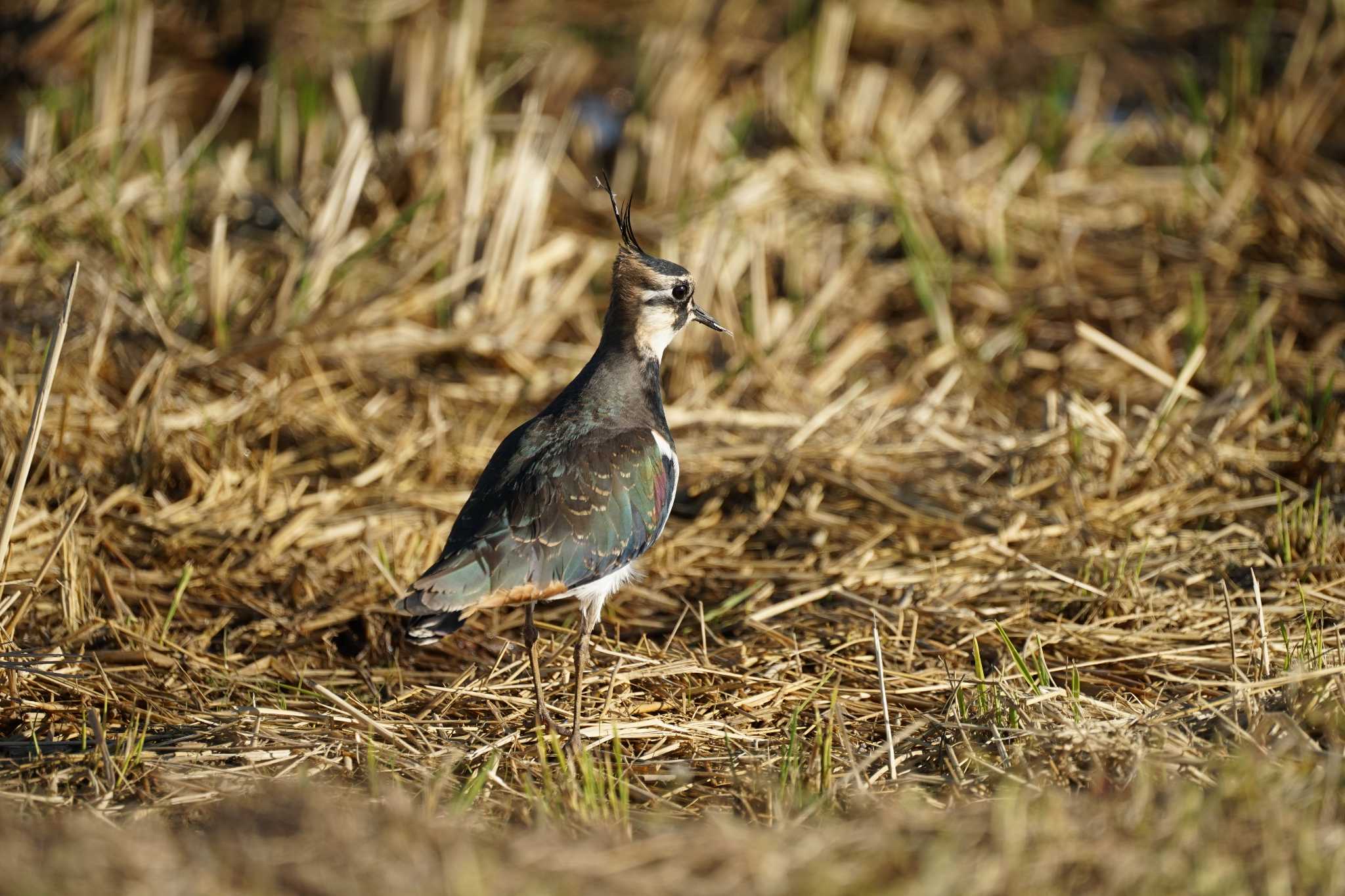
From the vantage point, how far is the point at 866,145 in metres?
8.02

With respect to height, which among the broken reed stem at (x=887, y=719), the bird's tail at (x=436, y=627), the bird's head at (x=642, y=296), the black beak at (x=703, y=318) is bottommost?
the broken reed stem at (x=887, y=719)

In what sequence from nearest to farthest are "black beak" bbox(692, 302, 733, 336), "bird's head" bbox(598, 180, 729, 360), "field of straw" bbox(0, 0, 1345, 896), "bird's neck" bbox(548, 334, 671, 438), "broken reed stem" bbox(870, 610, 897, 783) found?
1. "field of straw" bbox(0, 0, 1345, 896)
2. "broken reed stem" bbox(870, 610, 897, 783)
3. "bird's neck" bbox(548, 334, 671, 438)
4. "bird's head" bbox(598, 180, 729, 360)
5. "black beak" bbox(692, 302, 733, 336)

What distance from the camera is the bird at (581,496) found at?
3975mm

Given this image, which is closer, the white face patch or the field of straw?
the field of straw

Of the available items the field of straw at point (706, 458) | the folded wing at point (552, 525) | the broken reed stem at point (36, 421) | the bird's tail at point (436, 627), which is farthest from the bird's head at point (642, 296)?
the broken reed stem at point (36, 421)

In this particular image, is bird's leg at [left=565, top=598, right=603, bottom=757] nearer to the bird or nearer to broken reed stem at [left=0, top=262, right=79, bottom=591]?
the bird

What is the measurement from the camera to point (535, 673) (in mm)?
4059

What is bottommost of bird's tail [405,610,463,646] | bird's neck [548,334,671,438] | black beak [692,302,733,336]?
bird's tail [405,610,463,646]

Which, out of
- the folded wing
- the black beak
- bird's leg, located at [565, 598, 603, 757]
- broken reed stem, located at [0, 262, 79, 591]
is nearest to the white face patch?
the black beak

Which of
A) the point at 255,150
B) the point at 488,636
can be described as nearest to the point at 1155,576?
the point at 488,636

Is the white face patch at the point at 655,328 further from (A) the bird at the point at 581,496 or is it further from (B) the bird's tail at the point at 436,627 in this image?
(B) the bird's tail at the point at 436,627

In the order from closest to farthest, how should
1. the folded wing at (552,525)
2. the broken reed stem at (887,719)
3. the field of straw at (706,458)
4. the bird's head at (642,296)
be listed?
the field of straw at (706,458), the broken reed stem at (887,719), the folded wing at (552,525), the bird's head at (642,296)

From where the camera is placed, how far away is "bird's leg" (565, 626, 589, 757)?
12.5ft

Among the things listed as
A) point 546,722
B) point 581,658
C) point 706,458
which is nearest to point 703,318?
point 706,458
